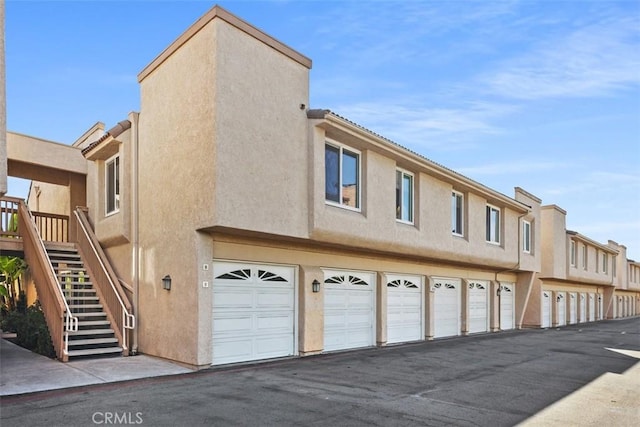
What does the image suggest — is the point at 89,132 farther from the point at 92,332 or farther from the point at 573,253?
the point at 573,253

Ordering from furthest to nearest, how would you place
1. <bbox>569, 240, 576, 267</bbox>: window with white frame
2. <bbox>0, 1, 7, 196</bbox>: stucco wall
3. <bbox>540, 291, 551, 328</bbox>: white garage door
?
<bbox>569, 240, 576, 267</bbox>: window with white frame
<bbox>540, 291, 551, 328</bbox>: white garage door
<bbox>0, 1, 7, 196</bbox>: stucco wall

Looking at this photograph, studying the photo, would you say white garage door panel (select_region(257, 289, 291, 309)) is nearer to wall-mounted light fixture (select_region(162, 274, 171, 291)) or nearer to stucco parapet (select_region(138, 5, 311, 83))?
wall-mounted light fixture (select_region(162, 274, 171, 291))

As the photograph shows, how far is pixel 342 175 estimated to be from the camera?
1287 cm

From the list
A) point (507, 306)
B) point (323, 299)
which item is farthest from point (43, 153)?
point (507, 306)

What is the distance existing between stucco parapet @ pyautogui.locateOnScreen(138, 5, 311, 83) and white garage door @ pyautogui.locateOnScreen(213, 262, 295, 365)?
500cm

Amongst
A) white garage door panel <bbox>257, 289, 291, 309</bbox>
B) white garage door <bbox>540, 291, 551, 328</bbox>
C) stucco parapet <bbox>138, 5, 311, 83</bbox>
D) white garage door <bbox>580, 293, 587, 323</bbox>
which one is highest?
stucco parapet <bbox>138, 5, 311, 83</bbox>

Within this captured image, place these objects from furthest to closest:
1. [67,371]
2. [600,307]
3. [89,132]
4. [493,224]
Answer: [600,307] < [493,224] < [89,132] < [67,371]

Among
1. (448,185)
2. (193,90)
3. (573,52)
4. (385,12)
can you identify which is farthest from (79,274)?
(573,52)

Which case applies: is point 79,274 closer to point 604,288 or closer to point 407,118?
point 407,118

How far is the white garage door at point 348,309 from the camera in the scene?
1333 centimetres

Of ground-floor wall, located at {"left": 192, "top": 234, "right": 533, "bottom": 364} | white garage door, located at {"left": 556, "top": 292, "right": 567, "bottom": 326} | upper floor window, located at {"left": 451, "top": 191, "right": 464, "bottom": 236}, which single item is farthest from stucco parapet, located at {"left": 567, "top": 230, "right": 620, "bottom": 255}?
upper floor window, located at {"left": 451, "top": 191, "right": 464, "bottom": 236}

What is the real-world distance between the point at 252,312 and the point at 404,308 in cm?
665

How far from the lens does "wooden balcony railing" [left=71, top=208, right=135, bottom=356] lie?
1189cm

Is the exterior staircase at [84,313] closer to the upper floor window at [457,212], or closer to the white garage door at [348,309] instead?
the white garage door at [348,309]
